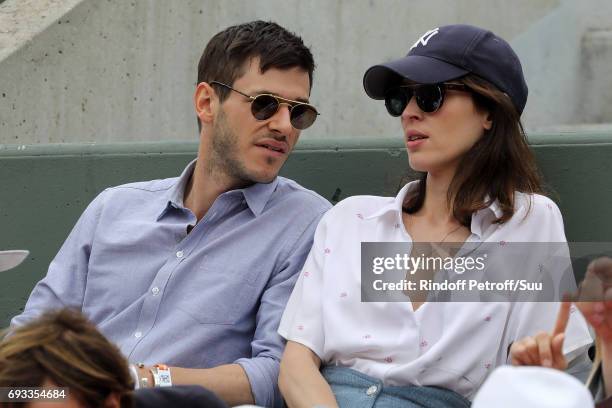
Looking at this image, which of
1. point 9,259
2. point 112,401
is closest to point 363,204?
point 9,259

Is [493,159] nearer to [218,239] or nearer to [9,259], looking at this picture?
[218,239]

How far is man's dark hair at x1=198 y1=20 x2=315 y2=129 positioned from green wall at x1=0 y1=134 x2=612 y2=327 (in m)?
0.42

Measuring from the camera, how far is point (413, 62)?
10.4 ft

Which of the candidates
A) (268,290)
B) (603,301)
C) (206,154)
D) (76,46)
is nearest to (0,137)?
(76,46)

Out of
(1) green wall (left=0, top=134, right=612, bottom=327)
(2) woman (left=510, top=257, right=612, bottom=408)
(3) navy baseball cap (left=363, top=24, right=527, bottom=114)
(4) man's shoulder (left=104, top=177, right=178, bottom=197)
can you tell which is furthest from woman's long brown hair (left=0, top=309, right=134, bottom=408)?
(1) green wall (left=0, top=134, right=612, bottom=327)

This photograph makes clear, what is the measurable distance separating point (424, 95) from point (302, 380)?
86 centimetres

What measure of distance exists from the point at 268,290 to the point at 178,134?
2.32m

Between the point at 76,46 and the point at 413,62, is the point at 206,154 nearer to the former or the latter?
the point at 413,62

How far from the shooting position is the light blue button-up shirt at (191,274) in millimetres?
3270

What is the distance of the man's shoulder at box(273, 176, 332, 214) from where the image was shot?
3484 mm

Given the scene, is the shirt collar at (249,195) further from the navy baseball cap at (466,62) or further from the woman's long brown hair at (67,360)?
the woman's long brown hair at (67,360)

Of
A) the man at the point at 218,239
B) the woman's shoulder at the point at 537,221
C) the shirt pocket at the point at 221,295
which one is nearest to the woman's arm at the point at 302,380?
the man at the point at 218,239

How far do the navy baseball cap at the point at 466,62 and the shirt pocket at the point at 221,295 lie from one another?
2.45ft

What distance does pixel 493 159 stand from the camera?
314cm
